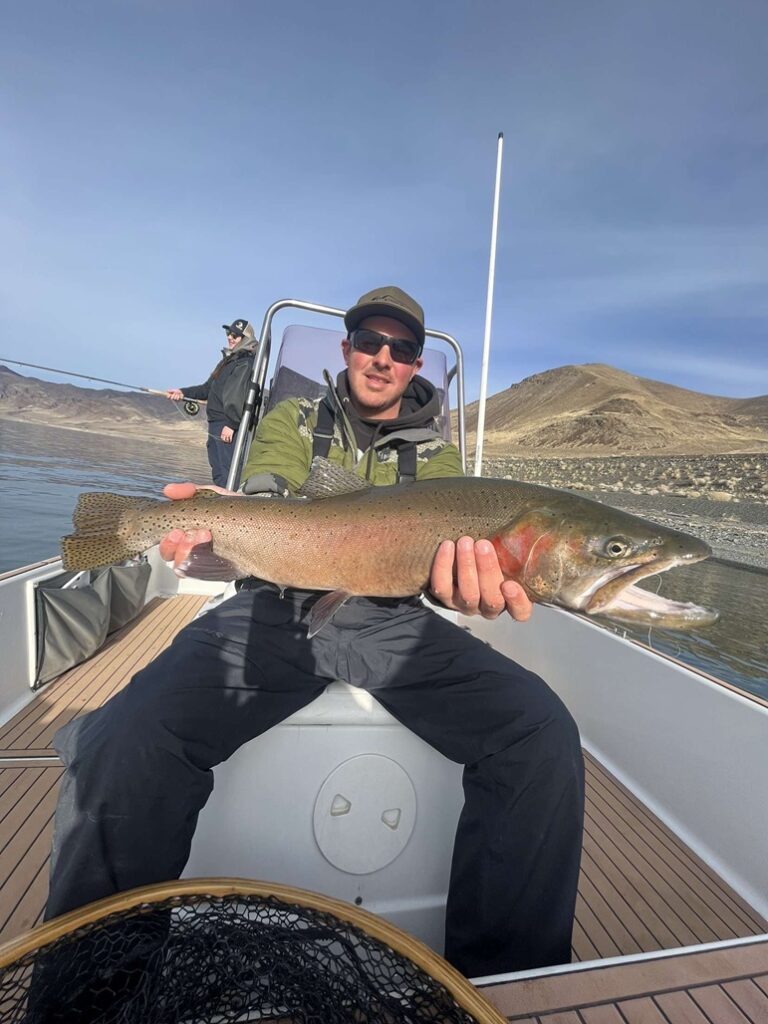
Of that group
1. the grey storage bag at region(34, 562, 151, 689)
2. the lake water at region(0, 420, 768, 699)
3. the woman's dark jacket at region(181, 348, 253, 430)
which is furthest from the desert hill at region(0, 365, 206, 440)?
the grey storage bag at region(34, 562, 151, 689)

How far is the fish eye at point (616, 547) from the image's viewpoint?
2.19 m

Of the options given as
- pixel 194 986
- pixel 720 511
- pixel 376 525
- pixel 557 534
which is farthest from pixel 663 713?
pixel 720 511

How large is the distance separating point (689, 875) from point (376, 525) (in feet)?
8.59

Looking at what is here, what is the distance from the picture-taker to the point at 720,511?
22797 mm

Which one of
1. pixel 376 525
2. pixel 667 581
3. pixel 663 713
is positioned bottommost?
pixel 667 581

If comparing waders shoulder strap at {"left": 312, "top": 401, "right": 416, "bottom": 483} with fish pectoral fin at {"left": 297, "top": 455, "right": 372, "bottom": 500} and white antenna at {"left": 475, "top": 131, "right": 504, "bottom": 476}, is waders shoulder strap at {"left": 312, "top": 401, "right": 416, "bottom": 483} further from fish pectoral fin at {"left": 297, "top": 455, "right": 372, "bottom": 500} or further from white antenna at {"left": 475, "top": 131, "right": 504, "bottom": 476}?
white antenna at {"left": 475, "top": 131, "right": 504, "bottom": 476}

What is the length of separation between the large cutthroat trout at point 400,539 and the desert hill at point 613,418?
145ft

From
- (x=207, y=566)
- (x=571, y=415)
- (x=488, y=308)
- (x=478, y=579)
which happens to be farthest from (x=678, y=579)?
(x=571, y=415)

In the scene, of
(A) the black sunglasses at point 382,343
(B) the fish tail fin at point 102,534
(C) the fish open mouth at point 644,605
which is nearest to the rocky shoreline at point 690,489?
(A) the black sunglasses at point 382,343

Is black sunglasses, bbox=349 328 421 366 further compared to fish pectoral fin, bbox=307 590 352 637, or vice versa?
black sunglasses, bbox=349 328 421 366

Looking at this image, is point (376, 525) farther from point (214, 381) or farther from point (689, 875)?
point (214, 381)

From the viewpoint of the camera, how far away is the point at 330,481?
2744 millimetres

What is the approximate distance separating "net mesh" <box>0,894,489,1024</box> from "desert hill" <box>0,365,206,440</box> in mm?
90909

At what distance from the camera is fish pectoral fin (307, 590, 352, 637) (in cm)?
230
